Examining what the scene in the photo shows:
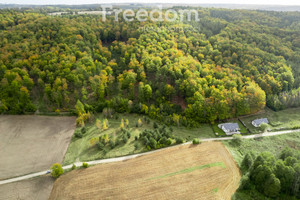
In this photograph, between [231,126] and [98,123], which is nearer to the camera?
[231,126]

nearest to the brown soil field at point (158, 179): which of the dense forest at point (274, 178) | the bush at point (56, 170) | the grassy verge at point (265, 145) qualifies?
the bush at point (56, 170)

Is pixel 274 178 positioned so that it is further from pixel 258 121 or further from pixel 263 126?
pixel 258 121

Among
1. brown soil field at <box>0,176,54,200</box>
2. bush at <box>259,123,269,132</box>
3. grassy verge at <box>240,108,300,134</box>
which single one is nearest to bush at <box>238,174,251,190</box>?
grassy verge at <box>240,108,300,134</box>

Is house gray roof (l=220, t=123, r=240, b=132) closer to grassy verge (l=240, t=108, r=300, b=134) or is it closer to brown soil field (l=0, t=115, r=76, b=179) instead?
grassy verge (l=240, t=108, r=300, b=134)

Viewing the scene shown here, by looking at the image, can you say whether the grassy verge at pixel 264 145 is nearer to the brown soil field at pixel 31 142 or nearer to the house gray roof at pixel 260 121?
the house gray roof at pixel 260 121

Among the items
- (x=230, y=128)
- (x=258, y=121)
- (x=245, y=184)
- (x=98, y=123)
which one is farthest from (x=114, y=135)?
(x=258, y=121)

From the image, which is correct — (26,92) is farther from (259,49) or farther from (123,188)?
(259,49)
